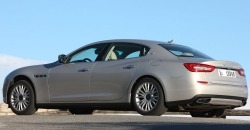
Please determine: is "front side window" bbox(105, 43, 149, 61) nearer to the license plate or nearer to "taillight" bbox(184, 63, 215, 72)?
"taillight" bbox(184, 63, 215, 72)

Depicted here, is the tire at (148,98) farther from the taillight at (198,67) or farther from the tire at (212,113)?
the tire at (212,113)

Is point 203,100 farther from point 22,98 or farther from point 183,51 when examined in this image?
point 22,98

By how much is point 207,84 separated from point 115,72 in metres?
1.84

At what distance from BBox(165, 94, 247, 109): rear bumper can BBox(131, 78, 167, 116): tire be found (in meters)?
0.17

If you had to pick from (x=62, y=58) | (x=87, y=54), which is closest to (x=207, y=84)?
(x=87, y=54)

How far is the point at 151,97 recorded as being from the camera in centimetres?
1252

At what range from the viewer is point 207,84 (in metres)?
12.4

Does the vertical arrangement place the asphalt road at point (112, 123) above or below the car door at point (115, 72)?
below

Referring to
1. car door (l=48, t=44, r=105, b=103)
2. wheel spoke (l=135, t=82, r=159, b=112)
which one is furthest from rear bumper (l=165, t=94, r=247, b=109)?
Result: car door (l=48, t=44, r=105, b=103)

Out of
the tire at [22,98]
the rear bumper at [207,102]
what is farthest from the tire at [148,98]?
the tire at [22,98]

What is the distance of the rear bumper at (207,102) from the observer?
1234cm

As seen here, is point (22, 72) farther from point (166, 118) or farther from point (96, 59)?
point (166, 118)

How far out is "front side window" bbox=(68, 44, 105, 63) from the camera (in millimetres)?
13766

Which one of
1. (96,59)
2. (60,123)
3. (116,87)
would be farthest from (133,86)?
(60,123)
